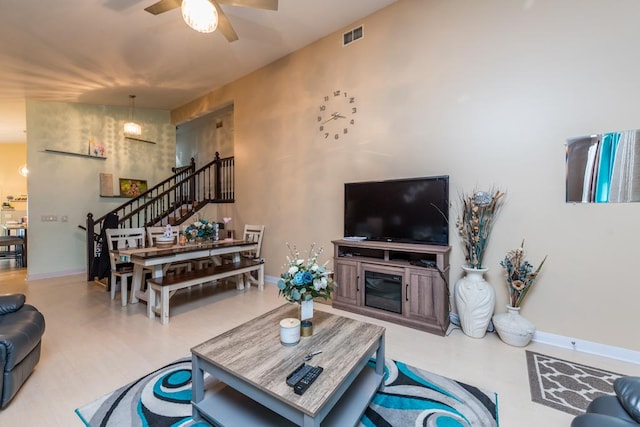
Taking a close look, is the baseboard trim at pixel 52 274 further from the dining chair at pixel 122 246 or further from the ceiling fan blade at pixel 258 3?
the ceiling fan blade at pixel 258 3

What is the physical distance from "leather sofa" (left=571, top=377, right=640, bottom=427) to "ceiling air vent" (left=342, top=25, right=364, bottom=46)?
4392 millimetres

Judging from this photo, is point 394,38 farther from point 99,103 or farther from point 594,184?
point 99,103

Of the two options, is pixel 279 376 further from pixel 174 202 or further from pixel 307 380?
pixel 174 202

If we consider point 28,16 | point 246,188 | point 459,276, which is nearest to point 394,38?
point 459,276

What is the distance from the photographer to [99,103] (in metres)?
6.04

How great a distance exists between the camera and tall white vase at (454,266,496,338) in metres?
2.86

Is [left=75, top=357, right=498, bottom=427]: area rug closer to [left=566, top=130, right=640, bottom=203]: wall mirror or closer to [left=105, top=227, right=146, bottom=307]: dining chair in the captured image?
[left=566, top=130, right=640, bottom=203]: wall mirror

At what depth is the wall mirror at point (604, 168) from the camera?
239cm

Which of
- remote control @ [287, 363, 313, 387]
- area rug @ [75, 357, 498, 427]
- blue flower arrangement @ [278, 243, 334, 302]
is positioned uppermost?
blue flower arrangement @ [278, 243, 334, 302]

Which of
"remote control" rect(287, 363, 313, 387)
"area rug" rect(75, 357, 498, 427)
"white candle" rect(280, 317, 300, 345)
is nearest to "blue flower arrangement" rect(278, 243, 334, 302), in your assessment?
"white candle" rect(280, 317, 300, 345)

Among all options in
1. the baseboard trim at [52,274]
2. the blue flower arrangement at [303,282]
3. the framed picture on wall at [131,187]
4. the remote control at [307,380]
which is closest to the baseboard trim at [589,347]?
the blue flower arrangement at [303,282]

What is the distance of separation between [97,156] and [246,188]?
3.54 meters

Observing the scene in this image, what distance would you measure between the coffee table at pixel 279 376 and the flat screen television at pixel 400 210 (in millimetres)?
1577

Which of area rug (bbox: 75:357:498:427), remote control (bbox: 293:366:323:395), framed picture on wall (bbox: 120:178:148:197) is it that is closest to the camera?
remote control (bbox: 293:366:323:395)
